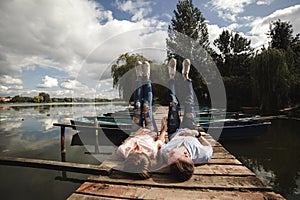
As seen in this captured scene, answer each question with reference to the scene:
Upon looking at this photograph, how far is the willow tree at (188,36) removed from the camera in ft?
75.2

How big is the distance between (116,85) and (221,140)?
50.0ft

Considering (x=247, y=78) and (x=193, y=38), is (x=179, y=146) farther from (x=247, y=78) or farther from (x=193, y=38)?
(x=247, y=78)

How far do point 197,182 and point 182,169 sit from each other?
0.74ft

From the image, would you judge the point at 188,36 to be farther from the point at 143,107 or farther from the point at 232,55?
the point at 143,107

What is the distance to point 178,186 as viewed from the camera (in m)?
1.75

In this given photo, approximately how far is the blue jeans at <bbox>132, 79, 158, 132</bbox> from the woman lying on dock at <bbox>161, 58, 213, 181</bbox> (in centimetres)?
37

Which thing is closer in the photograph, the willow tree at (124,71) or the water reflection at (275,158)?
the water reflection at (275,158)

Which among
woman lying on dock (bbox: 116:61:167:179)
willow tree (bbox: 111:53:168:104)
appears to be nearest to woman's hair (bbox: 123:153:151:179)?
woman lying on dock (bbox: 116:61:167:179)

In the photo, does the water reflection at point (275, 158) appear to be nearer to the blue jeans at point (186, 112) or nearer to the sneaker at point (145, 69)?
the blue jeans at point (186, 112)

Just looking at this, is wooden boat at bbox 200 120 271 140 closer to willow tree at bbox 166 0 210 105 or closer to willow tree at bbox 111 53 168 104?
willow tree at bbox 111 53 168 104

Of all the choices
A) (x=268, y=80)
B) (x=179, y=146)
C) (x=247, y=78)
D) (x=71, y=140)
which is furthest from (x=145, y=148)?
(x=247, y=78)

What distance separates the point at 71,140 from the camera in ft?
31.0

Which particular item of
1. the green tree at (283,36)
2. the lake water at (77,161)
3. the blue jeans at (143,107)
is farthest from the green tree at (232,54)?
the blue jeans at (143,107)

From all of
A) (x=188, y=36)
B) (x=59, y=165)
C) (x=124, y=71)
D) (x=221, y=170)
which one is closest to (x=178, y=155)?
(x=221, y=170)
